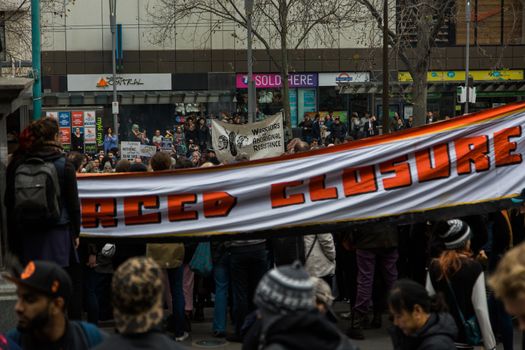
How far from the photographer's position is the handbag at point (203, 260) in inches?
328

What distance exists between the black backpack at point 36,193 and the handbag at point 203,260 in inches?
97.5

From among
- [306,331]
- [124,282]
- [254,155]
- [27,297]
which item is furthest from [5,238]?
[254,155]

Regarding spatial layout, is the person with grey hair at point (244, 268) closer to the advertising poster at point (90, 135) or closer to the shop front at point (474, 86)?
the advertising poster at point (90, 135)

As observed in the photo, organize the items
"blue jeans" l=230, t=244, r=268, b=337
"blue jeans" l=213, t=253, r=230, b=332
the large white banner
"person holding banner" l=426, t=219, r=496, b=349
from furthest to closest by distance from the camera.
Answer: the large white banner, "blue jeans" l=213, t=253, r=230, b=332, "blue jeans" l=230, t=244, r=268, b=337, "person holding banner" l=426, t=219, r=496, b=349

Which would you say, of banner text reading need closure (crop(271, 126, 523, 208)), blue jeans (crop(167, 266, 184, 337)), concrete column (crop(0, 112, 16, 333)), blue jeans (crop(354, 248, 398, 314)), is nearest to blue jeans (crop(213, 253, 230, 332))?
blue jeans (crop(167, 266, 184, 337))

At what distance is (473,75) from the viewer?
44.2m

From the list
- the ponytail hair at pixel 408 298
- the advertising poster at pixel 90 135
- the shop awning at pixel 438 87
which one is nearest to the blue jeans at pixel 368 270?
the ponytail hair at pixel 408 298

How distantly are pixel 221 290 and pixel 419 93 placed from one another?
44.1 feet

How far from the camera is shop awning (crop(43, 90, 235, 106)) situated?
41.6 m

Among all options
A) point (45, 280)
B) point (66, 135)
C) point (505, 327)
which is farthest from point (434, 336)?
point (66, 135)

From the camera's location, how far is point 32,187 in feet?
19.5

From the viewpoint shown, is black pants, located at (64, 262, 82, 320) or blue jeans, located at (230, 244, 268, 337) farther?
blue jeans, located at (230, 244, 268, 337)

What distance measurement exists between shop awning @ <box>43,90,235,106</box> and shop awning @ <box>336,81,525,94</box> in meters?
5.91

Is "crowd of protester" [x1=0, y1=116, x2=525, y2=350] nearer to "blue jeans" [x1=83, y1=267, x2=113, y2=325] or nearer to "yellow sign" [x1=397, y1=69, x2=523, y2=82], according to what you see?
"blue jeans" [x1=83, y1=267, x2=113, y2=325]
